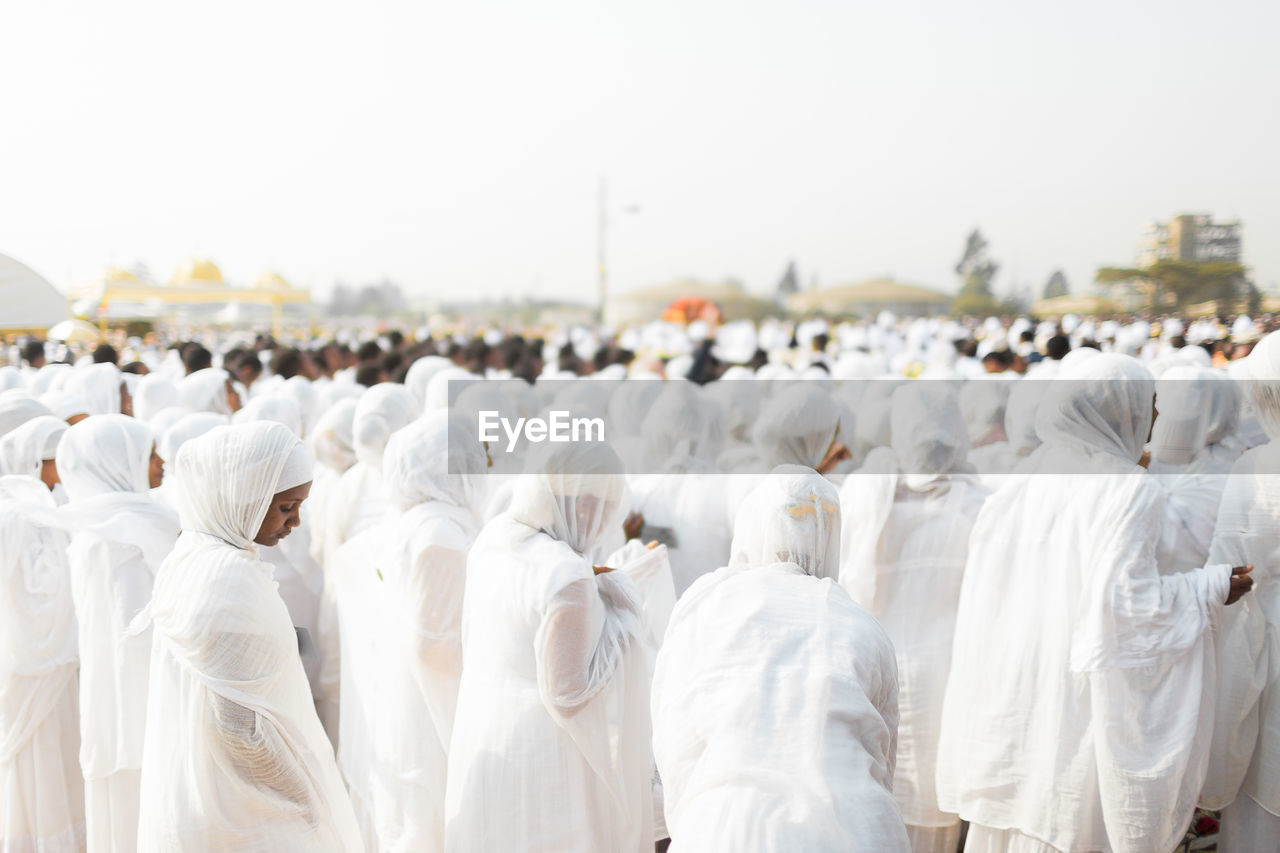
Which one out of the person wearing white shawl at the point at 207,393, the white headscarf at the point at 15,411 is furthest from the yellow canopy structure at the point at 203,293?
the white headscarf at the point at 15,411

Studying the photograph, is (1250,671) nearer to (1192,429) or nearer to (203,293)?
(1192,429)

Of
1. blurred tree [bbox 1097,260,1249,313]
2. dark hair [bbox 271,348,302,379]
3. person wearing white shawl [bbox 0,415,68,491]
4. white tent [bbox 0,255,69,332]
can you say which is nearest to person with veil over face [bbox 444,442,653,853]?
person wearing white shawl [bbox 0,415,68,491]

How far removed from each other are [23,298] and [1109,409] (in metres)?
4.62

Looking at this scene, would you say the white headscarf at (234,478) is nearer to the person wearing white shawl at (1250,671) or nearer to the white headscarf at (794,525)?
the white headscarf at (794,525)

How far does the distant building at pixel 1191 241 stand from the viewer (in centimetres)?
859

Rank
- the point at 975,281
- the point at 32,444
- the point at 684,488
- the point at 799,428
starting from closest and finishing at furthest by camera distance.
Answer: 1. the point at 799,428
2. the point at 32,444
3. the point at 684,488
4. the point at 975,281

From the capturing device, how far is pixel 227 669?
7.14 ft

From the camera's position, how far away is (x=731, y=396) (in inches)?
217

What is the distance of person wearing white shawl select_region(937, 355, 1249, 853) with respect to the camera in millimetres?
2758

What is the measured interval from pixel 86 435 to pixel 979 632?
2869 millimetres

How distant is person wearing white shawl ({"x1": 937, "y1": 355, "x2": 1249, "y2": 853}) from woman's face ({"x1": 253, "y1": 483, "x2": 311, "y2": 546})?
204 cm

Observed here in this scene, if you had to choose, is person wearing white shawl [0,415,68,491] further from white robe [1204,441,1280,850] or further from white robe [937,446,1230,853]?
white robe [1204,441,1280,850]

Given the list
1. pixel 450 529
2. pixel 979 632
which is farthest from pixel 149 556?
pixel 979 632

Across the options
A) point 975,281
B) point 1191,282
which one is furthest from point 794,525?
point 975,281
